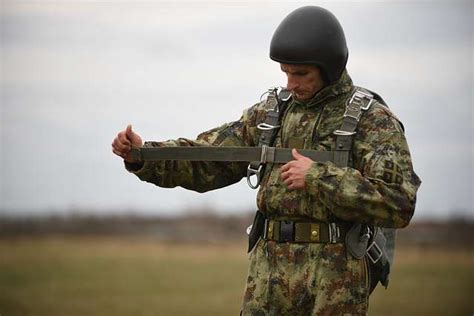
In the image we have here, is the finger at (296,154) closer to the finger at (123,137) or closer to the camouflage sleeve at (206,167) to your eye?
the camouflage sleeve at (206,167)

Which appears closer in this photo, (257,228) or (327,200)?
(327,200)

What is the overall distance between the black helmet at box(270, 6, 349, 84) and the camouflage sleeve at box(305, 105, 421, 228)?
638mm

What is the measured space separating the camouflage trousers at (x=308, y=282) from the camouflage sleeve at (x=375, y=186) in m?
0.38

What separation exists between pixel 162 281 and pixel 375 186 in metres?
21.4

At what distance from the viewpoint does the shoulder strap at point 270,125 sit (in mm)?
6867

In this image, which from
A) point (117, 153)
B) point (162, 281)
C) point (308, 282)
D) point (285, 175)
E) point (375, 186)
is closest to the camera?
point (375, 186)

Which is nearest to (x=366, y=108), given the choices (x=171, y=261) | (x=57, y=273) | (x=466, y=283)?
(x=466, y=283)

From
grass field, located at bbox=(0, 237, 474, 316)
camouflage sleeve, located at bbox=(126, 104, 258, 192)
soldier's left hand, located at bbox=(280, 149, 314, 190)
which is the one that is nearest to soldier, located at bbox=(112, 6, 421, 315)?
soldier's left hand, located at bbox=(280, 149, 314, 190)

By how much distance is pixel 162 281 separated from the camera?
1069 inches

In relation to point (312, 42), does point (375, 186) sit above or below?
below

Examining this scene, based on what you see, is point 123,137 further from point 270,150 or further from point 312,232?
point 312,232

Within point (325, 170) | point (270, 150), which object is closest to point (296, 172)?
point (325, 170)

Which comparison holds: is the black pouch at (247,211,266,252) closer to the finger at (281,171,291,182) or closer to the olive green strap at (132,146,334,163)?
the olive green strap at (132,146,334,163)

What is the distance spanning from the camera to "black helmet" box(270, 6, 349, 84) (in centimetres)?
655
